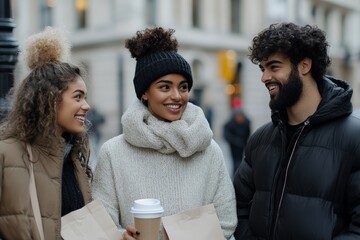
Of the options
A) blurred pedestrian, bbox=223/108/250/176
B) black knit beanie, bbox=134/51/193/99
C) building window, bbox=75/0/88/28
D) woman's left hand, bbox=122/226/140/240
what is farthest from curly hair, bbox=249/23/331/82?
building window, bbox=75/0/88/28

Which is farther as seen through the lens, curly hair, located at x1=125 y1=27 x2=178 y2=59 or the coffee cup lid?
curly hair, located at x1=125 y1=27 x2=178 y2=59

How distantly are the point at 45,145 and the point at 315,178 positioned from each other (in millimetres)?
1455

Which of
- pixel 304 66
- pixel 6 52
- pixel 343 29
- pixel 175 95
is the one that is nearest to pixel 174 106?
pixel 175 95

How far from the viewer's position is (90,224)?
307 centimetres

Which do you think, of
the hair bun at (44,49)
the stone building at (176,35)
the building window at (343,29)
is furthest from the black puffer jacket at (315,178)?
the building window at (343,29)

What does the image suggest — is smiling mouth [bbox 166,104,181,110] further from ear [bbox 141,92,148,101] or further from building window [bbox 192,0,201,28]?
building window [bbox 192,0,201,28]

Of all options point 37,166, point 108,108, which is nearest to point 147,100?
point 37,166

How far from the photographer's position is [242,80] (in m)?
31.5

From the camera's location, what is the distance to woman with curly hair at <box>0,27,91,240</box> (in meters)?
2.90

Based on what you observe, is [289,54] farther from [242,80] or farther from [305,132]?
[242,80]

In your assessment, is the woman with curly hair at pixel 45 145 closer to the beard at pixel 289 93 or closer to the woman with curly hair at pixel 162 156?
the woman with curly hair at pixel 162 156

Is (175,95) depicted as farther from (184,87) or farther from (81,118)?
(81,118)

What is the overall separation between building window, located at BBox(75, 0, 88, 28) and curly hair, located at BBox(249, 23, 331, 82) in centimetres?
2622

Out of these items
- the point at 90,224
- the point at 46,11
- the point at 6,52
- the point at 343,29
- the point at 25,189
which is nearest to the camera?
the point at 25,189
